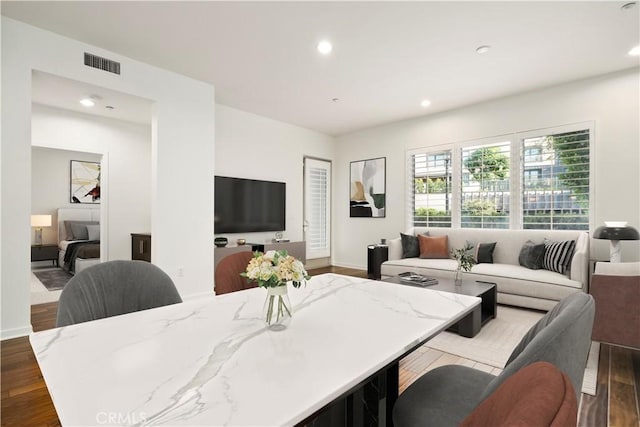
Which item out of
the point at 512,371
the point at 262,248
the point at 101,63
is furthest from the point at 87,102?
the point at 512,371

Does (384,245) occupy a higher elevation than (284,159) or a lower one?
lower

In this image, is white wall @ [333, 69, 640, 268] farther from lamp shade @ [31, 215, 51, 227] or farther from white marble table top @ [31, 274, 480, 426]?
lamp shade @ [31, 215, 51, 227]

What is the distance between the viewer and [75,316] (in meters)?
1.23

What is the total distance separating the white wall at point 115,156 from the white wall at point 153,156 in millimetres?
1437

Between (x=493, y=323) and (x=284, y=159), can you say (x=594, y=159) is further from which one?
(x=284, y=159)

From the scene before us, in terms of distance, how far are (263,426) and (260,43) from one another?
341cm

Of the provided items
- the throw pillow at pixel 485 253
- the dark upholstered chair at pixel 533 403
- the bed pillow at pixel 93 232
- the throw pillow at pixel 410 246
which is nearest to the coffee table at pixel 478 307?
the throw pillow at pixel 485 253

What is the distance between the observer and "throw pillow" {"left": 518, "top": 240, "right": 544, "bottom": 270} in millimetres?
3879

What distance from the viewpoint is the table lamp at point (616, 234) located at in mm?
3285

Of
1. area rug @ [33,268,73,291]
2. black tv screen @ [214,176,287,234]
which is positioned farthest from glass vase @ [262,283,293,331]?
area rug @ [33,268,73,291]

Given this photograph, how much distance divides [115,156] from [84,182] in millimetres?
1214

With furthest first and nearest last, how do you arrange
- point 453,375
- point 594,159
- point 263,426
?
point 594,159 < point 453,375 < point 263,426

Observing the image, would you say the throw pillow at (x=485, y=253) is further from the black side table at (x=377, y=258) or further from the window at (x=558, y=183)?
the black side table at (x=377, y=258)

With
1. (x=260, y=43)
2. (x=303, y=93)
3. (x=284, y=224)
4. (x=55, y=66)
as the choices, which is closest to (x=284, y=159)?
(x=284, y=224)
